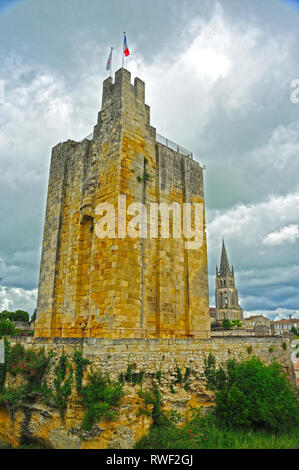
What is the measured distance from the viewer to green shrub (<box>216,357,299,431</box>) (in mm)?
10430

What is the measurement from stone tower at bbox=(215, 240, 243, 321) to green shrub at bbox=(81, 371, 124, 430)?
74.3 meters

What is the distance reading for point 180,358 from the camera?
35.8 ft

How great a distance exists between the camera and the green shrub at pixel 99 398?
863cm

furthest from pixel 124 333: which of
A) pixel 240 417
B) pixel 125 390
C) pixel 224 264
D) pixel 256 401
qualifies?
pixel 224 264

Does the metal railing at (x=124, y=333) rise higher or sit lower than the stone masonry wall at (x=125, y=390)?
higher

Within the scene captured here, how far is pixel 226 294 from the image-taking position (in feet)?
267

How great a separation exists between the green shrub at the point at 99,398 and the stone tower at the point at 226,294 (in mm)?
74254

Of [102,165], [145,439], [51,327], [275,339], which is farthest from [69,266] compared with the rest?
[275,339]

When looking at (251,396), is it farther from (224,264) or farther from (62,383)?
(224,264)

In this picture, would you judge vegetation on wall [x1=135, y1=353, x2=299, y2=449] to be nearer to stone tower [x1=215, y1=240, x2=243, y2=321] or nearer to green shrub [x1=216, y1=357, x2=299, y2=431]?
green shrub [x1=216, y1=357, x2=299, y2=431]

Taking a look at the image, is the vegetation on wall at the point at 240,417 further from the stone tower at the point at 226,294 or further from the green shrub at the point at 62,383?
the stone tower at the point at 226,294

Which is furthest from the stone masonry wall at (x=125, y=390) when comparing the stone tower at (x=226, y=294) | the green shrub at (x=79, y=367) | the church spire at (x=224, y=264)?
the church spire at (x=224, y=264)

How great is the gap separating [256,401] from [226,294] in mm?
73238
